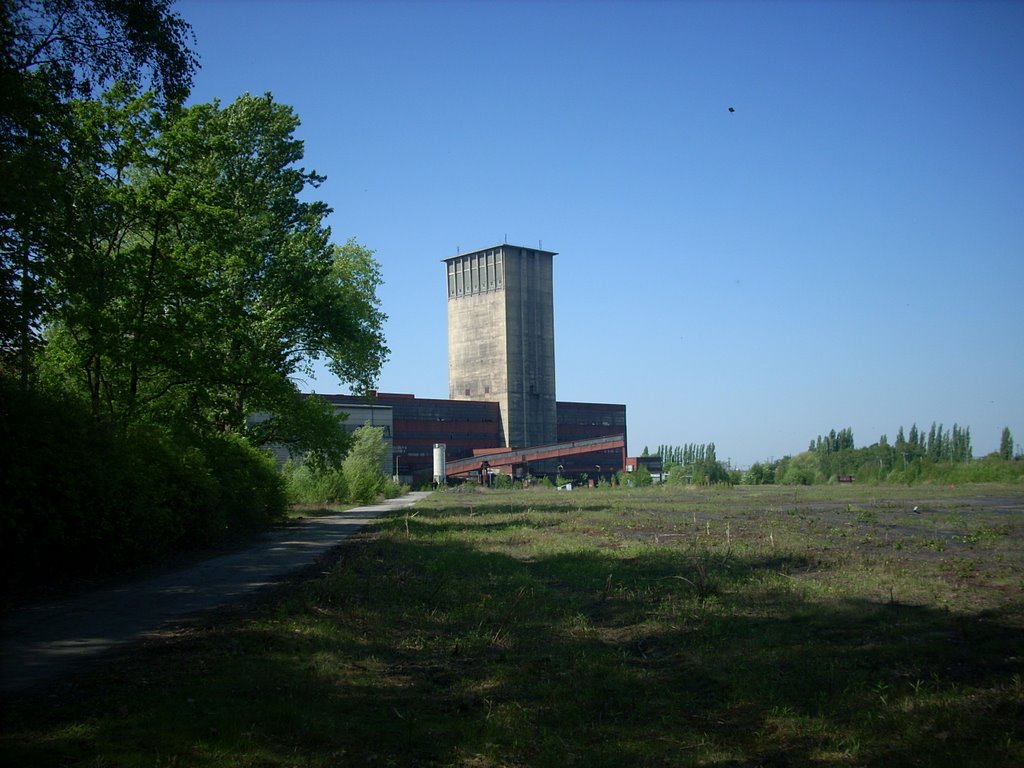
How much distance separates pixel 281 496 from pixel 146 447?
1290 centimetres

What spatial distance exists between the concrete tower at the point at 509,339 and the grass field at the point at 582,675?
287 feet

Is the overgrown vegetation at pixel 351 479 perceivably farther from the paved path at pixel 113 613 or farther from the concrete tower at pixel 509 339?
the concrete tower at pixel 509 339

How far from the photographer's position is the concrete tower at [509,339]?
10250cm

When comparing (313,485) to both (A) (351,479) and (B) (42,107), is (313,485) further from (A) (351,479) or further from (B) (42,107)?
(B) (42,107)

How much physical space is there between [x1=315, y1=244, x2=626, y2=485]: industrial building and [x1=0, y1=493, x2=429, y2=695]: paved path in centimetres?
7608

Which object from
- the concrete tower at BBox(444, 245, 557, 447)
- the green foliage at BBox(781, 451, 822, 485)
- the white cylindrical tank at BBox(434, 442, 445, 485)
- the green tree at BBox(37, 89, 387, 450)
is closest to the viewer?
the green tree at BBox(37, 89, 387, 450)

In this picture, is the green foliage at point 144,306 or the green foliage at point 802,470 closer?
the green foliage at point 144,306

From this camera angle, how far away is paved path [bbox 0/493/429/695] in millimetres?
8023

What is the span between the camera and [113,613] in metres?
11.2

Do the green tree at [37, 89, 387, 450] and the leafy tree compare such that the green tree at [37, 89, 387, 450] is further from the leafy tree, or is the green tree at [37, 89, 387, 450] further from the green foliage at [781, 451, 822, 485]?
the green foliage at [781, 451, 822, 485]

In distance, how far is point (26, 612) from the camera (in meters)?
11.3

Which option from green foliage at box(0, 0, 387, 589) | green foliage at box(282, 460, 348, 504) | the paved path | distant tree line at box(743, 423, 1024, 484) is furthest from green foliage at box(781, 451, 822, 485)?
the paved path

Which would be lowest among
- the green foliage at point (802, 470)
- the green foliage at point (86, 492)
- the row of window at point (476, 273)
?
the green foliage at point (802, 470)

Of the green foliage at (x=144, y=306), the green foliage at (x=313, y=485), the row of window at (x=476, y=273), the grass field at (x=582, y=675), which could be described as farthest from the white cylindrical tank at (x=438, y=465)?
the grass field at (x=582, y=675)
